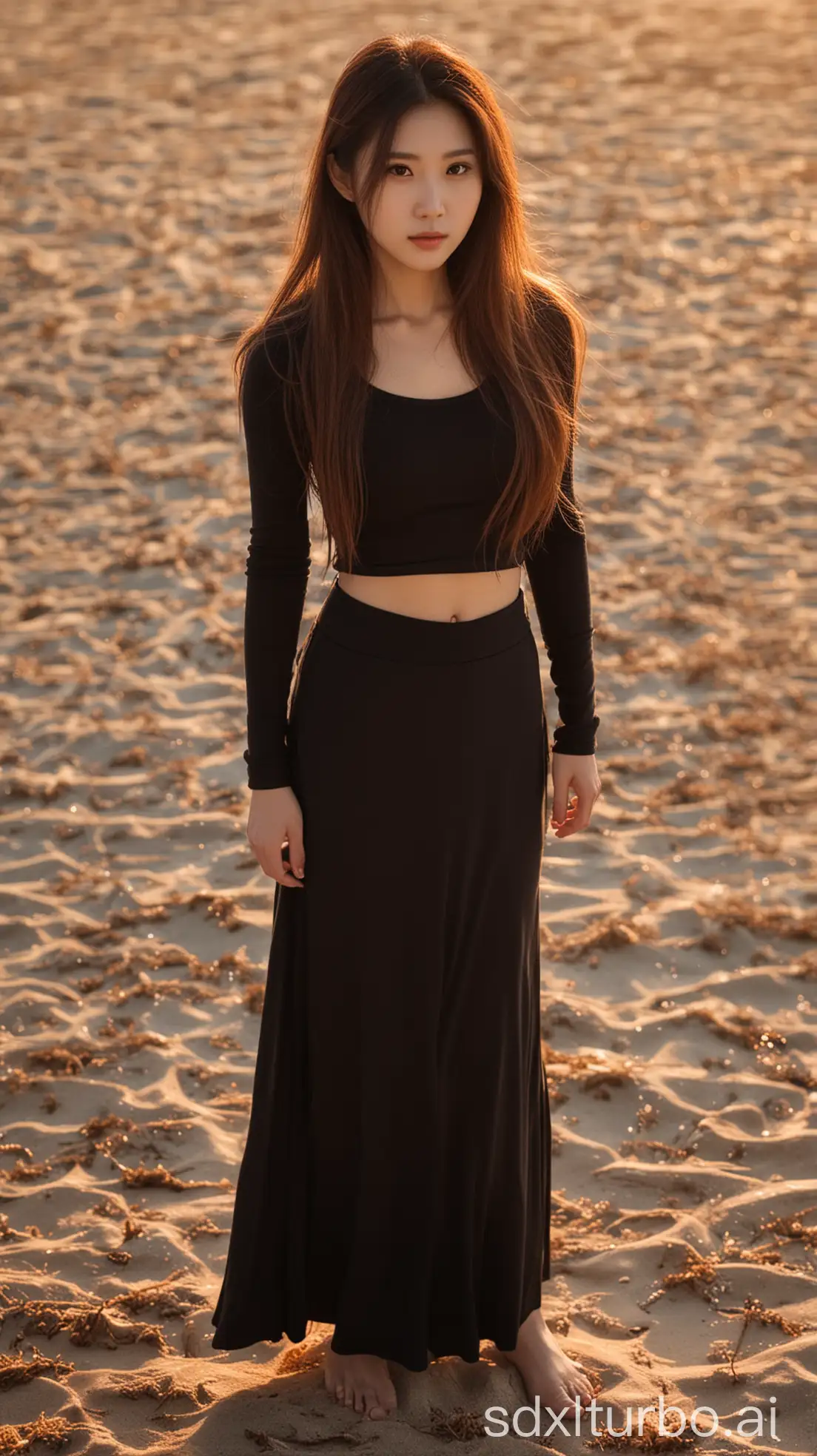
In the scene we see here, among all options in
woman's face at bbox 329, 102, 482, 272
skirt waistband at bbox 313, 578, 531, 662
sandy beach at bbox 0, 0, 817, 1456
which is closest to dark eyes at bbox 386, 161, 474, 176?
woman's face at bbox 329, 102, 482, 272

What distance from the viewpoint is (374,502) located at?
2.46 m

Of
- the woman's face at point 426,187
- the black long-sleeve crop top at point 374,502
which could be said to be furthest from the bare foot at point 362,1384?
the woman's face at point 426,187

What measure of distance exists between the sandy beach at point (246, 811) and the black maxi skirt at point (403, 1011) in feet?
0.76

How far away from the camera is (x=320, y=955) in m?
2.67

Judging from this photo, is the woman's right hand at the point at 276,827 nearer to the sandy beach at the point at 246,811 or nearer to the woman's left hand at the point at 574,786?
the woman's left hand at the point at 574,786

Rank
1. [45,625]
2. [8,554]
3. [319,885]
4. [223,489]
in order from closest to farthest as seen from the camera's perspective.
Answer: [319,885] < [45,625] < [8,554] < [223,489]

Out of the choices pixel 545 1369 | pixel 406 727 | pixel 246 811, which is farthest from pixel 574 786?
pixel 246 811

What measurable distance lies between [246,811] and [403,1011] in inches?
97.9

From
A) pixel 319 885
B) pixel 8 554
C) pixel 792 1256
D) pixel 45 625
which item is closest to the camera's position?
pixel 319 885

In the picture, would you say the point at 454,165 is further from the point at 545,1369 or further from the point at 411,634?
the point at 545,1369

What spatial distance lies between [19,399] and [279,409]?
5743 millimetres

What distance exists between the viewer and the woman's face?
2.38m

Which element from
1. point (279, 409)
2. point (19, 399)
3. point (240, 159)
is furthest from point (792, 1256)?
point (240, 159)

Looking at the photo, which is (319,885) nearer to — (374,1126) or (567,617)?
(374,1126)
